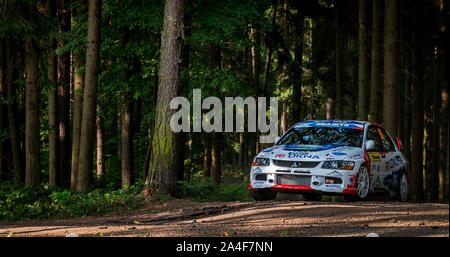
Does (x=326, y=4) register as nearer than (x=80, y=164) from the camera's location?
No

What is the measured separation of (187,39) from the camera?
1762cm

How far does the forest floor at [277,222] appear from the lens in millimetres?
7605

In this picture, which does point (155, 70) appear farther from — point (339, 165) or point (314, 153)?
point (339, 165)

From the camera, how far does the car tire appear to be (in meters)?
11.9

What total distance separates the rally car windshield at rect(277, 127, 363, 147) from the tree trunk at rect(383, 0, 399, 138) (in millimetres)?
4991

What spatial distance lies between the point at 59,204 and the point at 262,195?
4703mm

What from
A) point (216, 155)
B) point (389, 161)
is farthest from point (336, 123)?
point (216, 155)

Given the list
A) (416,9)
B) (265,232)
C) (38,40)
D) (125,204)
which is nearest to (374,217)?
(265,232)

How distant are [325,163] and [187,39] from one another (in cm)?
802

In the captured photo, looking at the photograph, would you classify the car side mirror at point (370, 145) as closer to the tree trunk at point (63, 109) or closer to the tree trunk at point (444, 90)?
the tree trunk at point (444, 90)

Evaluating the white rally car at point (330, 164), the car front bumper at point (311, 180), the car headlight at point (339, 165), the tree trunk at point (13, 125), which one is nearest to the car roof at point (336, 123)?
the white rally car at point (330, 164)

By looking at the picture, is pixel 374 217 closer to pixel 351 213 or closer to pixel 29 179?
pixel 351 213

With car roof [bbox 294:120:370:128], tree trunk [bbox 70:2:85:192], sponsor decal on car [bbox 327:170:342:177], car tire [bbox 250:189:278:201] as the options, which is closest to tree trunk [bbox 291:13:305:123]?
tree trunk [bbox 70:2:85:192]

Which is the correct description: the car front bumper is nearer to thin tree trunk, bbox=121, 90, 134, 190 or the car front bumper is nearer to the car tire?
the car tire
